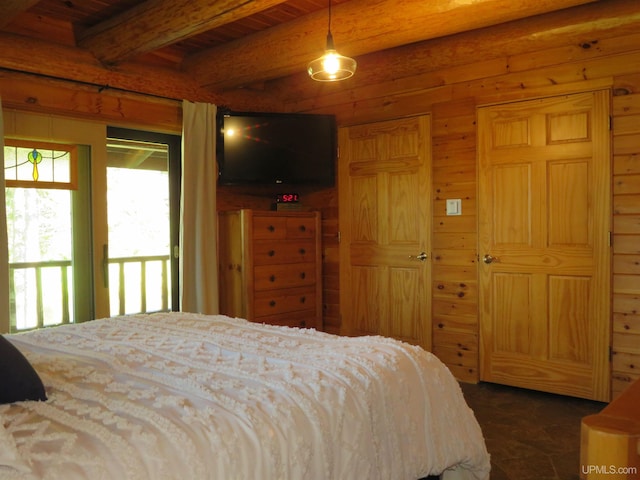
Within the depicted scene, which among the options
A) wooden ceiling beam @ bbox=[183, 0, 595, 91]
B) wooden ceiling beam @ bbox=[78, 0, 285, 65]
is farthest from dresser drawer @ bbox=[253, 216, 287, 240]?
wooden ceiling beam @ bbox=[78, 0, 285, 65]

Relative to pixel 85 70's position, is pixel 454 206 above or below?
below

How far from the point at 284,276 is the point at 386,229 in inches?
36.4

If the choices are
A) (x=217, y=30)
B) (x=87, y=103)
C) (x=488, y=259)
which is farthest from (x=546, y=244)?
(x=87, y=103)

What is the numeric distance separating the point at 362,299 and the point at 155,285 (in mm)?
2327

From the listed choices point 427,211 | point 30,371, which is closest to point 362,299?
point 427,211

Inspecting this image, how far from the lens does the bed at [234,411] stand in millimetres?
1052

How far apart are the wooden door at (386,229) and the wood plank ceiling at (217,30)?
0.86 m

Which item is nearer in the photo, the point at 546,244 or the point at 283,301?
the point at 546,244

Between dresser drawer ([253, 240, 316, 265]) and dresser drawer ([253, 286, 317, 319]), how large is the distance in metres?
0.24

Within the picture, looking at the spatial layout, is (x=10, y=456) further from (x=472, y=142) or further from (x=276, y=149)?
(x=276, y=149)

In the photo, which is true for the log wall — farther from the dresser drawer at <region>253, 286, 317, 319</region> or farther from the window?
the window

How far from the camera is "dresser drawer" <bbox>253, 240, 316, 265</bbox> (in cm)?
408

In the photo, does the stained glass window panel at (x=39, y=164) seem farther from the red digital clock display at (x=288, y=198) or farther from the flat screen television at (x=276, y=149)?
the red digital clock display at (x=288, y=198)

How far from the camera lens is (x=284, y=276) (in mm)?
4254
